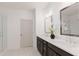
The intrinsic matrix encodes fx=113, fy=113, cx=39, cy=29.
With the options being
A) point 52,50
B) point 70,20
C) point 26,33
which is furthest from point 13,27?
point 52,50

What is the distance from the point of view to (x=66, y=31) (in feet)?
9.16

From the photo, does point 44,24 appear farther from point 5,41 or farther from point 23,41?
point 5,41

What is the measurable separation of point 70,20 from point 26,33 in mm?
3688

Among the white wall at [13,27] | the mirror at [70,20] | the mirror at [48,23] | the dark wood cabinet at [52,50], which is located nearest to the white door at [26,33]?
the white wall at [13,27]

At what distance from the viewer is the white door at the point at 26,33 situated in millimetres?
5887

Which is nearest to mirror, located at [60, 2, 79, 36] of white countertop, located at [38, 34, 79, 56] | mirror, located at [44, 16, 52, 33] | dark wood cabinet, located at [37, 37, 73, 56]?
white countertop, located at [38, 34, 79, 56]

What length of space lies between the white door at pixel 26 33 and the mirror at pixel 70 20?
3198 mm

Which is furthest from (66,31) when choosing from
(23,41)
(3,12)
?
(3,12)

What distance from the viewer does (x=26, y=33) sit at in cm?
598

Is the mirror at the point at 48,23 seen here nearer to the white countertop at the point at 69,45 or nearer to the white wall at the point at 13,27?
the white wall at the point at 13,27

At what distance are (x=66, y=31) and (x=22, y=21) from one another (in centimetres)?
350

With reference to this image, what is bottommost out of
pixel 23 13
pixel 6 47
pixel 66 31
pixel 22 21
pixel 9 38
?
pixel 6 47

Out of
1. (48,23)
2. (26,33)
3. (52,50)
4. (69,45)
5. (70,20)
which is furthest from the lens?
(26,33)

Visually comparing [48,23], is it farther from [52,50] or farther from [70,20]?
[52,50]
